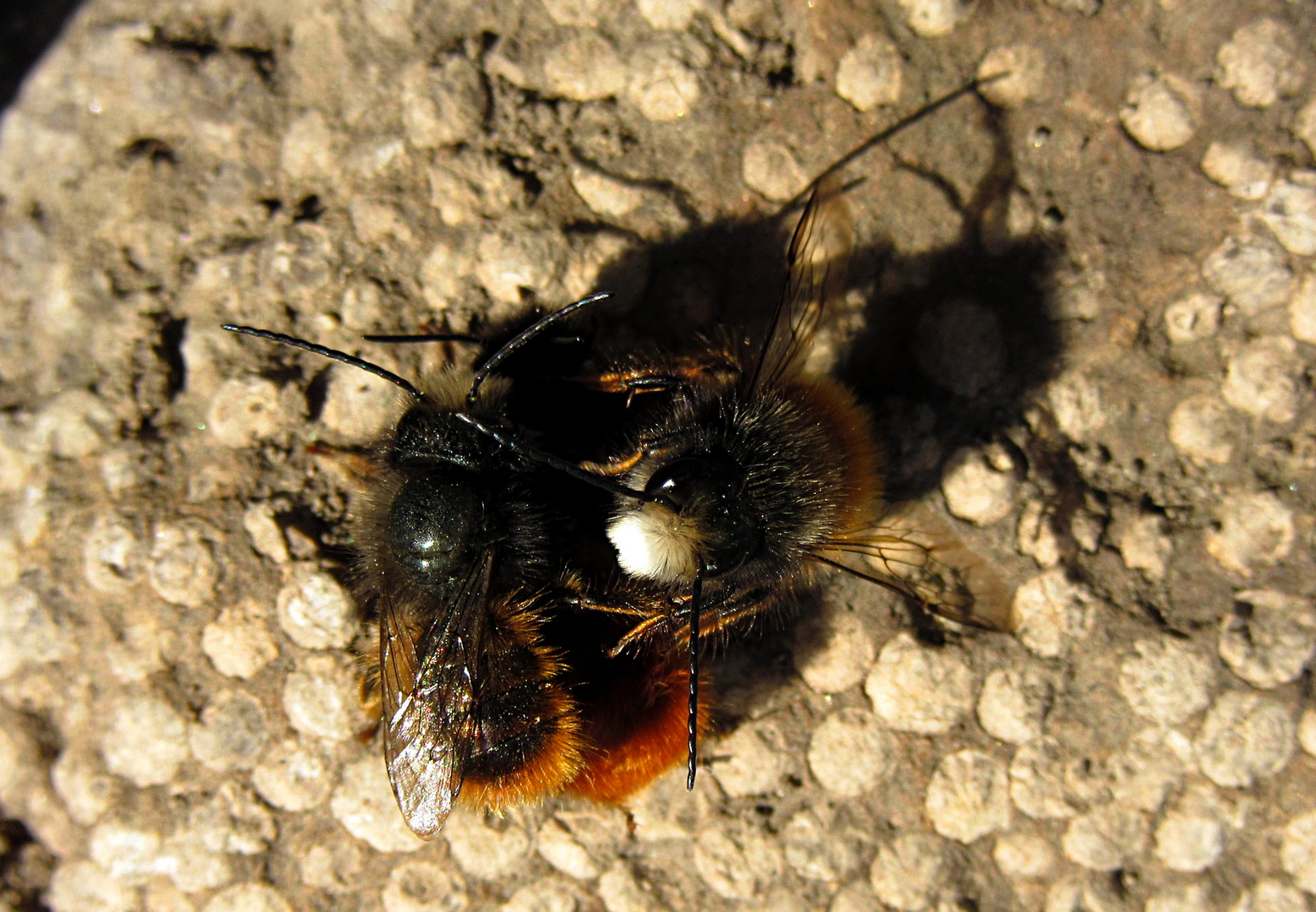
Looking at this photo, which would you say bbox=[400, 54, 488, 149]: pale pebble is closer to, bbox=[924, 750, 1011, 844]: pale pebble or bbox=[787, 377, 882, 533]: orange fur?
bbox=[787, 377, 882, 533]: orange fur

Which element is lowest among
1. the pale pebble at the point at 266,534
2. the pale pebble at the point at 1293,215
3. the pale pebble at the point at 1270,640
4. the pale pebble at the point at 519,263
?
the pale pebble at the point at 266,534

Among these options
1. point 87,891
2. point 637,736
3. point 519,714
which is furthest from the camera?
point 87,891

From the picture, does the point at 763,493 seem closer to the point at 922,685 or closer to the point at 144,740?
the point at 922,685

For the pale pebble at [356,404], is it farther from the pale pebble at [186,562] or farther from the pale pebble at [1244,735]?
the pale pebble at [1244,735]

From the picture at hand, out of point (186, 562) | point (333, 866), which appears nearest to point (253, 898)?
point (333, 866)

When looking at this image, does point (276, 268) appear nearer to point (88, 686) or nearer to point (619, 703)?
point (88, 686)

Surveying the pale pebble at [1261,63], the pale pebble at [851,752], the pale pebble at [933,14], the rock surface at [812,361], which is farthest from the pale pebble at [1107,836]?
the pale pebble at [933,14]

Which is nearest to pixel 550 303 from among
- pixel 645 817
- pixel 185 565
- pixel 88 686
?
pixel 185 565
